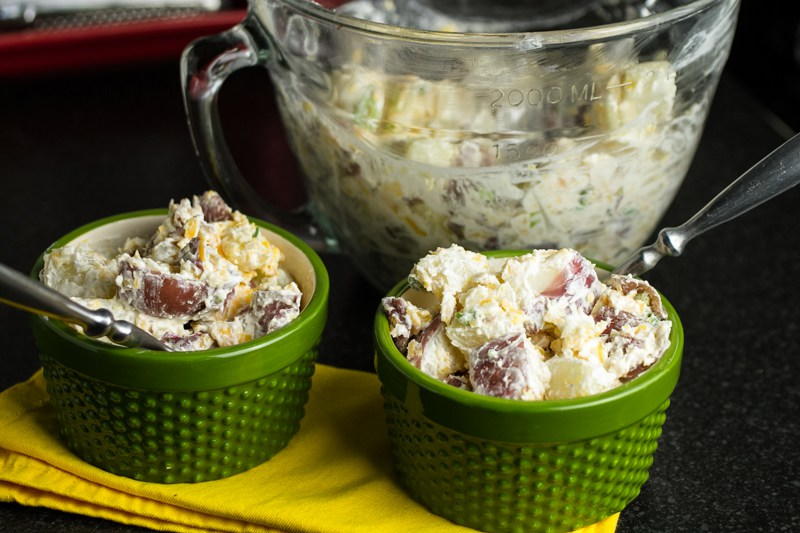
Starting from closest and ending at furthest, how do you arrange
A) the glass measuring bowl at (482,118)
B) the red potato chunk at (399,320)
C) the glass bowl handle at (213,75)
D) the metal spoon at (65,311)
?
the metal spoon at (65,311) → the red potato chunk at (399,320) → the glass measuring bowl at (482,118) → the glass bowl handle at (213,75)

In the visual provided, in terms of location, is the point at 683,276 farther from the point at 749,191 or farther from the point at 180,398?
the point at 180,398

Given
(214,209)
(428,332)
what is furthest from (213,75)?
(428,332)

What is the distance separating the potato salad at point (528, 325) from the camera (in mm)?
836

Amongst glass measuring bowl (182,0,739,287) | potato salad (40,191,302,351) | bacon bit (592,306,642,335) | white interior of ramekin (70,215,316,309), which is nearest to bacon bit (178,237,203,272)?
potato salad (40,191,302,351)

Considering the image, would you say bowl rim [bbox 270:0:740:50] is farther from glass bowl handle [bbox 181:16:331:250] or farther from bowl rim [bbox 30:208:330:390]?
bowl rim [bbox 30:208:330:390]

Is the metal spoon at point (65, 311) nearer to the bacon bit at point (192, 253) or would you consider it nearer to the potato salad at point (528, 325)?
the bacon bit at point (192, 253)

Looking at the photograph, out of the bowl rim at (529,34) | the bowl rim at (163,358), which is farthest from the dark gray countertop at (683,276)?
the bowl rim at (529,34)

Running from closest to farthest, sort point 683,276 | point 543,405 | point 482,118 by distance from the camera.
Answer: point 543,405
point 482,118
point 683,276

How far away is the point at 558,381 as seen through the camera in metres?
0.84

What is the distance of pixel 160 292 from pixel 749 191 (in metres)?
0.52

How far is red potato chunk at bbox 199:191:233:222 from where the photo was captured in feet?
3.39

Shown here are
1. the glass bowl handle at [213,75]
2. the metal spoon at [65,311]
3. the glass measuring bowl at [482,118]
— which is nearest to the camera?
the metal spoon at [65,311]

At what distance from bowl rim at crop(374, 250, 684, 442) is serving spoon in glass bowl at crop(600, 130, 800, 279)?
0.14m

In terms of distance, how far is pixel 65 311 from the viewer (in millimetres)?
825
